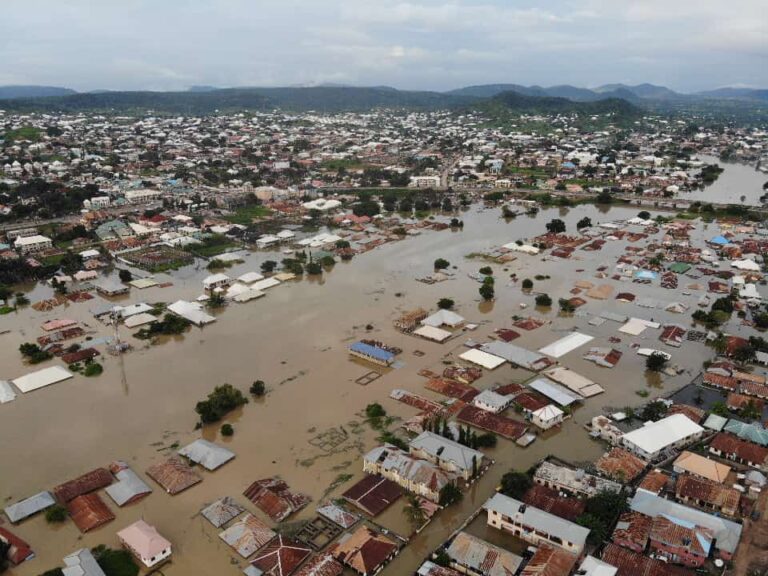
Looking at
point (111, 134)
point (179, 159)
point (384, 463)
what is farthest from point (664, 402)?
point (111, 134)

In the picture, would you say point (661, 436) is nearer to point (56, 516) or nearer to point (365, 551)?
point (365, 551)

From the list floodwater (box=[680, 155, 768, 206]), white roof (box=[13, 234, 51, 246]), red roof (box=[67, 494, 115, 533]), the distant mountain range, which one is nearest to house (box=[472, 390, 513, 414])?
red roof (box=[67, 494, 115, 533])

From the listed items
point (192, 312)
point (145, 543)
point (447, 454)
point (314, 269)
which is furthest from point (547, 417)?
point (314, 269)

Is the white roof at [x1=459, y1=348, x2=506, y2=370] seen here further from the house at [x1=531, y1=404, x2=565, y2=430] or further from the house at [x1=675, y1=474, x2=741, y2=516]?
the house at [x1=675, y1=474, x2=741, y2=516]

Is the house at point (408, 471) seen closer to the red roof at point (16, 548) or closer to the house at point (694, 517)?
the house at point (694, 517)

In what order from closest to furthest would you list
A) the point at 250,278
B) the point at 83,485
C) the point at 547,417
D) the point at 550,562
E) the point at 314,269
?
the point at 550,562, the point at 83,485, the point at 547,417, the point at 250,278, the point at 314,269
